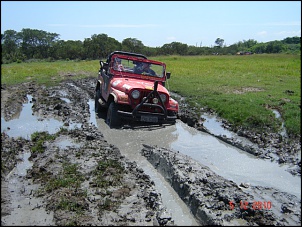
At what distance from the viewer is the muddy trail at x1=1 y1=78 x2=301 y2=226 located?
14.7ft

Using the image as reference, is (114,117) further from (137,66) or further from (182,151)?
(182,151)

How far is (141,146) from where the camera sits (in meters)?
8.09

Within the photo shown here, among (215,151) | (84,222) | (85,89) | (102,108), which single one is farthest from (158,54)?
(84,222)

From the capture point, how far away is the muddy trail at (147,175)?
14.7 ft

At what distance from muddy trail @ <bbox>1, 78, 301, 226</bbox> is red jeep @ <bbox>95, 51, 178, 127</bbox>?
459 mm

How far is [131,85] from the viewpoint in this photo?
940 cm

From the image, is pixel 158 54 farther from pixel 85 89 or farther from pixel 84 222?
pixel 84 222

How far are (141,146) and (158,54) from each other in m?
54.4

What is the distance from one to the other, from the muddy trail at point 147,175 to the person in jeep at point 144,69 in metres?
2.04

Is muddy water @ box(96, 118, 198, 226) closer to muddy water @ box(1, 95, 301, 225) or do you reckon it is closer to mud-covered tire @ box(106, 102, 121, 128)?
muddy water @ box(1, 95, 301, 225)

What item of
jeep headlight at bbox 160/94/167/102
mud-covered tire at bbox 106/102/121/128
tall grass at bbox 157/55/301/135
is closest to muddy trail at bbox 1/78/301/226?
mud-covered tire at bbox 106/102/121/128

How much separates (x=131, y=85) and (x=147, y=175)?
3977mm
